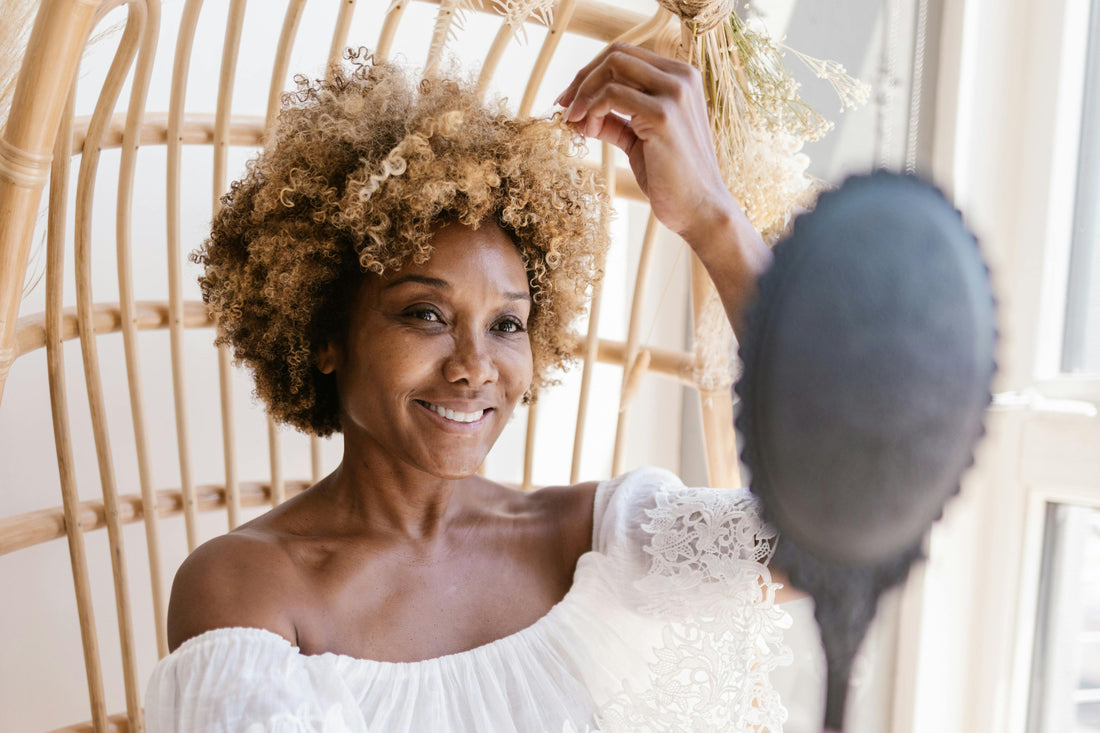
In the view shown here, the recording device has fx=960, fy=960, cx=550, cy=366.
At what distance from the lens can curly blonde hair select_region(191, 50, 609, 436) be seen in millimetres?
883

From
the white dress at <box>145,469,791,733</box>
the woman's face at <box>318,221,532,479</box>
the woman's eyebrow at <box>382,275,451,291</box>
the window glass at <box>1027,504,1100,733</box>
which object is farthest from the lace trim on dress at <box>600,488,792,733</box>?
the window glass at <box>1027,504,1100,733</box>

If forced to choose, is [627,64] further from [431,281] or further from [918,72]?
[918,72]

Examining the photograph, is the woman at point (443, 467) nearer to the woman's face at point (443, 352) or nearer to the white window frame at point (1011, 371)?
the woman's face at point (443, 352)

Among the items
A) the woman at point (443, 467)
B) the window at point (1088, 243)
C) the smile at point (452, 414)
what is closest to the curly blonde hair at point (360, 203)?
the woman at point (443, 467)

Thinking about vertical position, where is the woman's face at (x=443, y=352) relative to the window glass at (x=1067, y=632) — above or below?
above

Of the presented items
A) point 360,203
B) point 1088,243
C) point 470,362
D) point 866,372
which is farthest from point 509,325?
point 1088,243

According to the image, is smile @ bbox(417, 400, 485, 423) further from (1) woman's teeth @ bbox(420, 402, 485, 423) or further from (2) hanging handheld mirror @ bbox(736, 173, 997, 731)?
(2) hanging handheld mirror @ bbox(736, 173, 997, 731)

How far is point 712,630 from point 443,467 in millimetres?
295

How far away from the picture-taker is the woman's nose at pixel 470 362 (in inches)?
34.2

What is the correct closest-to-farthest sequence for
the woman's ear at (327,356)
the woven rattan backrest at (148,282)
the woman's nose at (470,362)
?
the woven rattan backrest at (148,282) → the woman's nose at (470,362) → the woman's ear at (327,356)

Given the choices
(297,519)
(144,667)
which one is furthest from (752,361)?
(144,667)

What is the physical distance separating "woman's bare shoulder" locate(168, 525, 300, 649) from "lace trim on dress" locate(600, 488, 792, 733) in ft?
1.10

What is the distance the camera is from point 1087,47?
4.40 ft

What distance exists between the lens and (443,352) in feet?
2.89
